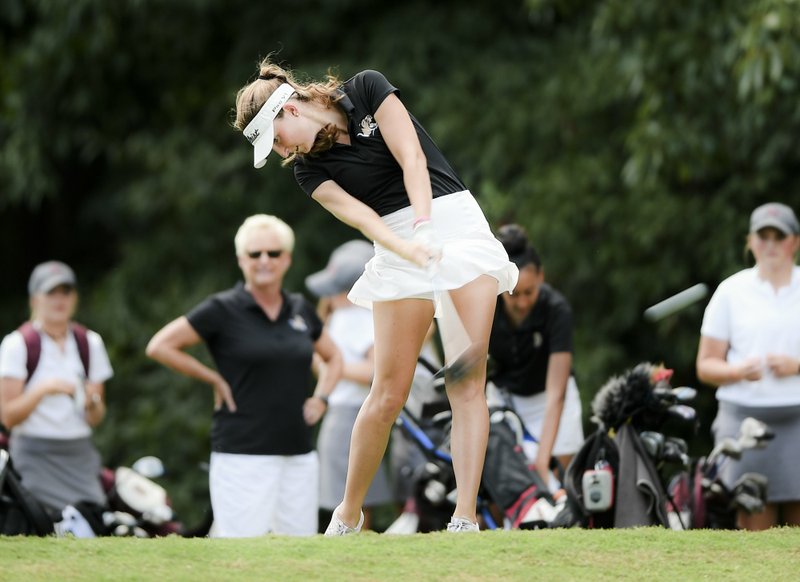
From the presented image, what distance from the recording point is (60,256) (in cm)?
1583

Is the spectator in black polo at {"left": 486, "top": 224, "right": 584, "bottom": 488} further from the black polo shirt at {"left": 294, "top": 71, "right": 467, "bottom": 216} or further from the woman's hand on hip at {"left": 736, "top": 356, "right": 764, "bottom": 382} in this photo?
the black polo shirt at {"left": 294, "top": 71, "right": 467, "bottom": 216}

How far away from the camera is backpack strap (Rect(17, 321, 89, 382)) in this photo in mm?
7652

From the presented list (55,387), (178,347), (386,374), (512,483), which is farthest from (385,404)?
(55,387)

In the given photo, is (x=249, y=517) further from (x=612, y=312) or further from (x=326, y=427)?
(x=612, y=312)

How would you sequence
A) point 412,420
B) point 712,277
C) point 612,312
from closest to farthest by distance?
1. point 412,420
2. point 712,277
3. point 612,312

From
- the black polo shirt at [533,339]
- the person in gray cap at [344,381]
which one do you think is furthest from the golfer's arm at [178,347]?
the black polo shirt at [533,339]

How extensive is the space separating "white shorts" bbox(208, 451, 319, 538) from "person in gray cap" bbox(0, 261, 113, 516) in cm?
92

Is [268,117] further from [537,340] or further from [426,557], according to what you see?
[537,340]

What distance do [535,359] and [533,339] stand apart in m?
0.12

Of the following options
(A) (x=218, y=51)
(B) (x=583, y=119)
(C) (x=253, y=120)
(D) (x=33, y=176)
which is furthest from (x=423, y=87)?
(C) (x=253, y=120)

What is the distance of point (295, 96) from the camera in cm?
512

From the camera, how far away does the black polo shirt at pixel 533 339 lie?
7336 millimetres

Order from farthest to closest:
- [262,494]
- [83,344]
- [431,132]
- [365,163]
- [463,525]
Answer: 1. [431,132]
2. [83,344]
3. [262,494]
4. [463,525]
5. [365,163]

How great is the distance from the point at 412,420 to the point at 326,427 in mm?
→ 1141
